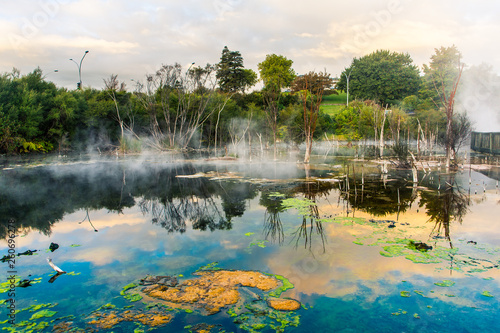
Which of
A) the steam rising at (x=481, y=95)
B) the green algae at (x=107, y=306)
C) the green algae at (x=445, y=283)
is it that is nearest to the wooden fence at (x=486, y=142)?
the steam rising at (x=481, y=95)

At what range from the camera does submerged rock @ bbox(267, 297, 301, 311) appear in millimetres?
5121

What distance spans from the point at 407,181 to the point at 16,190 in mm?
16595

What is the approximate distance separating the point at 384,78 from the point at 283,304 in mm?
72140

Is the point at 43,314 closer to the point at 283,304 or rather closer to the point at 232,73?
the point at 283,304

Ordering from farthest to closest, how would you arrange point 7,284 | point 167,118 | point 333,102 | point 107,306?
point 333,102
point 167,118
point 7,284
point 107,306

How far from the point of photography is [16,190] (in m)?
14.9

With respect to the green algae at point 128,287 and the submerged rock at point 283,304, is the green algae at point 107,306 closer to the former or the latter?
the green algae at point 128,287

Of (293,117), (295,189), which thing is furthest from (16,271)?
(293,117)

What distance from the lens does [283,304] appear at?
5219 mm

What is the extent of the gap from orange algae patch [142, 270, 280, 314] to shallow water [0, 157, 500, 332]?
0.79 feet

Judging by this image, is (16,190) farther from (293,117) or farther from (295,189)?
(293,117)

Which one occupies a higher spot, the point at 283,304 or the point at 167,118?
the point at 167,118

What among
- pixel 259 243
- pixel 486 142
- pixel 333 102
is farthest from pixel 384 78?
pixel 259 243

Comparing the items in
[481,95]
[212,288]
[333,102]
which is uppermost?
[333,102]
